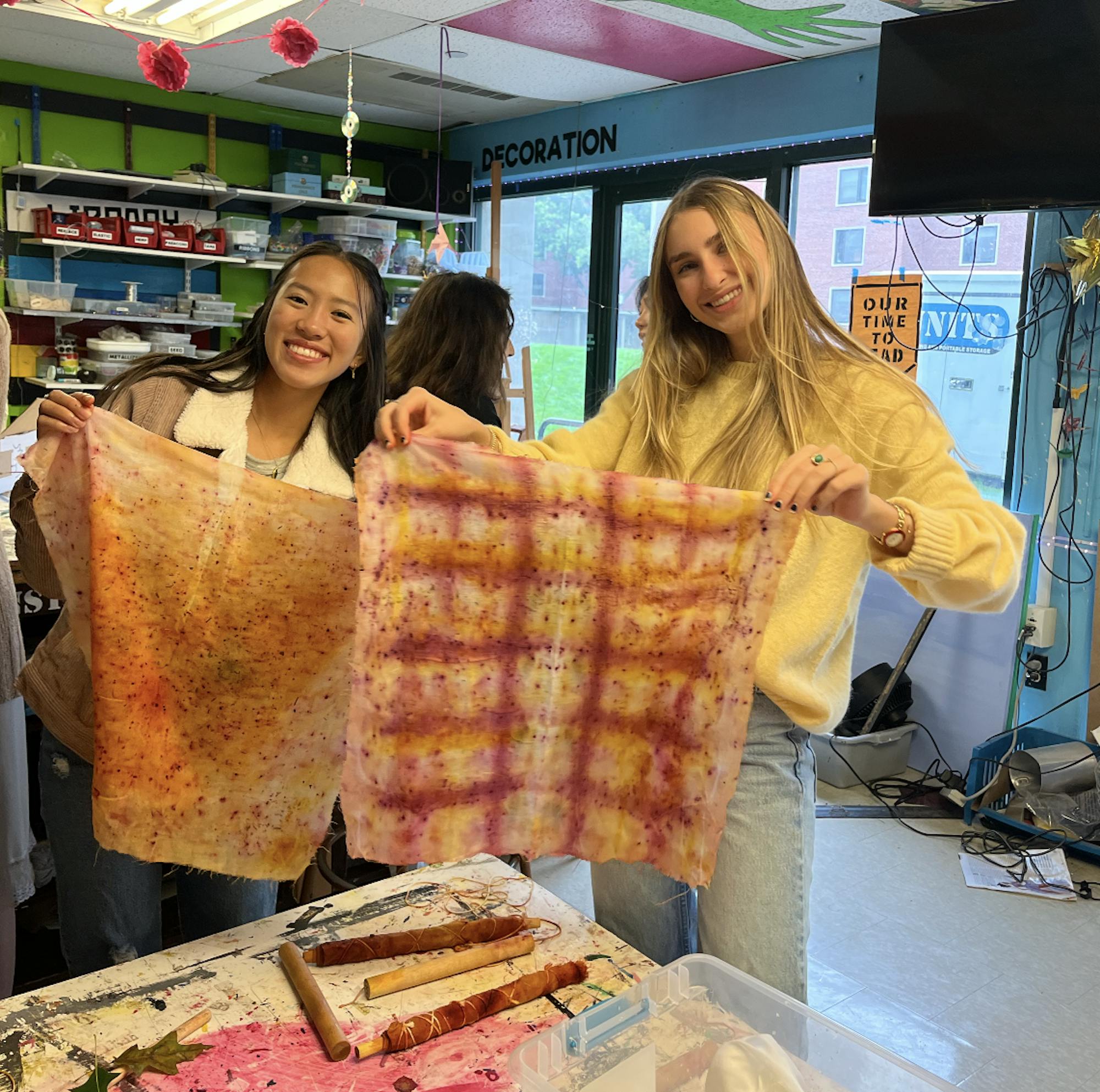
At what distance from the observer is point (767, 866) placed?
1.53 meters

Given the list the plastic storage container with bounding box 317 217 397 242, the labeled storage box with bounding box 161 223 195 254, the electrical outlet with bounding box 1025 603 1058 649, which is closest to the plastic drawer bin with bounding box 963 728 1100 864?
the electrical outlet with bounding box 1025 603 1058 649

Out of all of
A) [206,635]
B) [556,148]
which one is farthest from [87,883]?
[556,148]

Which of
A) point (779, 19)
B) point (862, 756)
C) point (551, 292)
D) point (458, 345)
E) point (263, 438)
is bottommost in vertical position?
point (862, 756)

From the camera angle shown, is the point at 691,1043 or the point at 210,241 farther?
the point at 210,241

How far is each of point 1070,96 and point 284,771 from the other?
3124 mm

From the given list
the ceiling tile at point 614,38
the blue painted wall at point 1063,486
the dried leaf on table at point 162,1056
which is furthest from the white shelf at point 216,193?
the dried leaf on table at point 162,1056

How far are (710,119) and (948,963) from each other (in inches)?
157

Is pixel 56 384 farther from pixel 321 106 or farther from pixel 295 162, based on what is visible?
pixel 321 106

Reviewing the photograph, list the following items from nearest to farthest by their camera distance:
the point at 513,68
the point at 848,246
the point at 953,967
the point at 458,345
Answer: the point at 458,345
the point at 953,967
the point at 848,246
the point at 513,68

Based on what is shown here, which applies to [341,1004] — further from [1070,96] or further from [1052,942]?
[1070,96]

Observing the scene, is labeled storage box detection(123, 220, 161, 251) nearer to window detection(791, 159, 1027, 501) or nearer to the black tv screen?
window detection(791, 159, 1027, 501)

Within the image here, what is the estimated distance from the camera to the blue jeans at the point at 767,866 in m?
1.53

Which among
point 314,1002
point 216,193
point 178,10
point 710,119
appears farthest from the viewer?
point 216,193

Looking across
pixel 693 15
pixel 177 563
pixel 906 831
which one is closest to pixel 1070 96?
pixel 693 15
